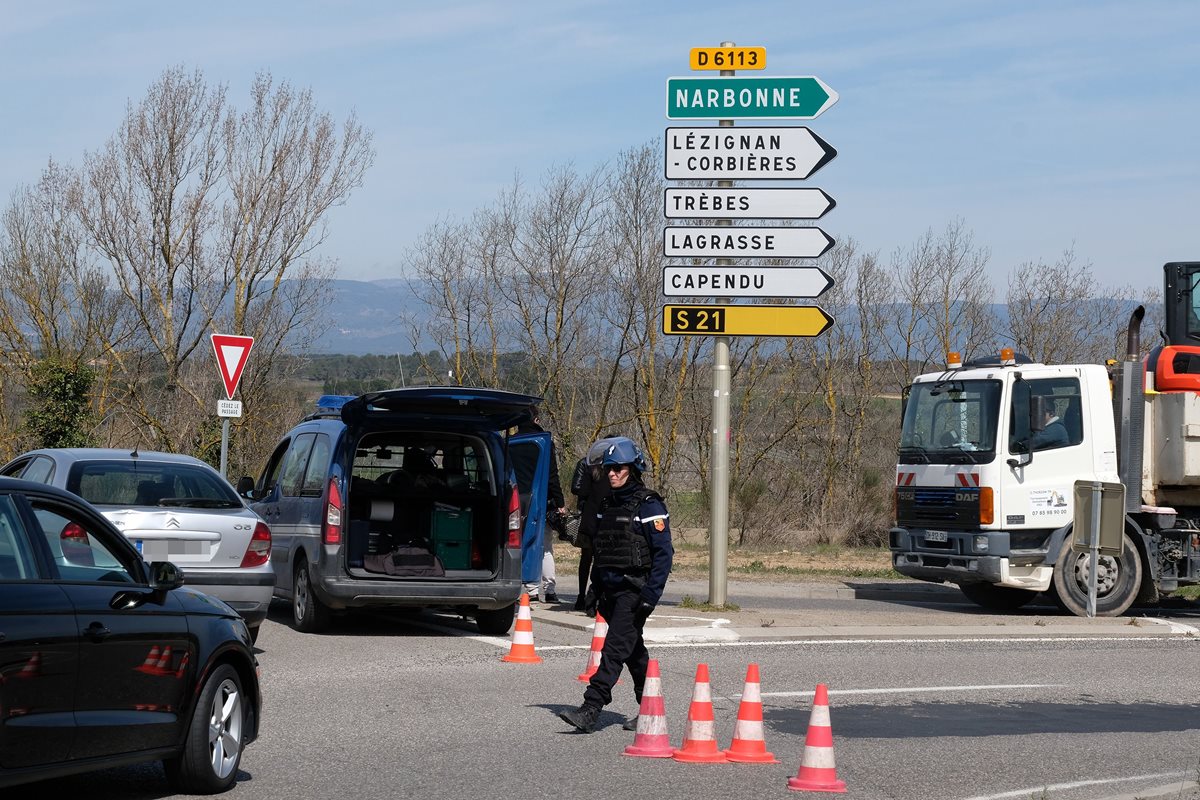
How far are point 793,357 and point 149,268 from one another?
15.8 metres

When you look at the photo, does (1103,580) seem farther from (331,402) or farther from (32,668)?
(32,668)

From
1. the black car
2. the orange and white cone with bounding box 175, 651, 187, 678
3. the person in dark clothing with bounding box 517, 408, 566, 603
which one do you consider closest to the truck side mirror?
the person in dark clothing with bounding box 517, 408, 566, 603

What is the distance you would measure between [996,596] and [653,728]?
1215 centimetres

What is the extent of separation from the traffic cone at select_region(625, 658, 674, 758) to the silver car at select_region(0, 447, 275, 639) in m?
4.63

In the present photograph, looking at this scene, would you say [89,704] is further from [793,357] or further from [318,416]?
[793,357]

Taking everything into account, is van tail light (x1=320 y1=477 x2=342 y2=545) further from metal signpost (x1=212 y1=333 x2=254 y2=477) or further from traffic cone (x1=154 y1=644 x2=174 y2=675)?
traffic cone (x1=154 y1=644 x2=174 y2=675)

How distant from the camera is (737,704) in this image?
10555 mm

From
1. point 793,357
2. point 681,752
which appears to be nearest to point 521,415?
point 681,752

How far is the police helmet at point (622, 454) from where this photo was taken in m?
8.95

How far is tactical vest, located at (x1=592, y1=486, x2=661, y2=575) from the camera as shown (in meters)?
8.99

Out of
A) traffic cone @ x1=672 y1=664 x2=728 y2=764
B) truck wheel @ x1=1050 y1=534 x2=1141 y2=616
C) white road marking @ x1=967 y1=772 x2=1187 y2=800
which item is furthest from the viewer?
truck wheel @ x1=1050 y1=534 x2=1141 y2=616

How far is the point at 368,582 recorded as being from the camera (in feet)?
43.3

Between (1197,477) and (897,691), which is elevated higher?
(1197,477)

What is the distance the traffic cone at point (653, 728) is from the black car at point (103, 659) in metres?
2.17
